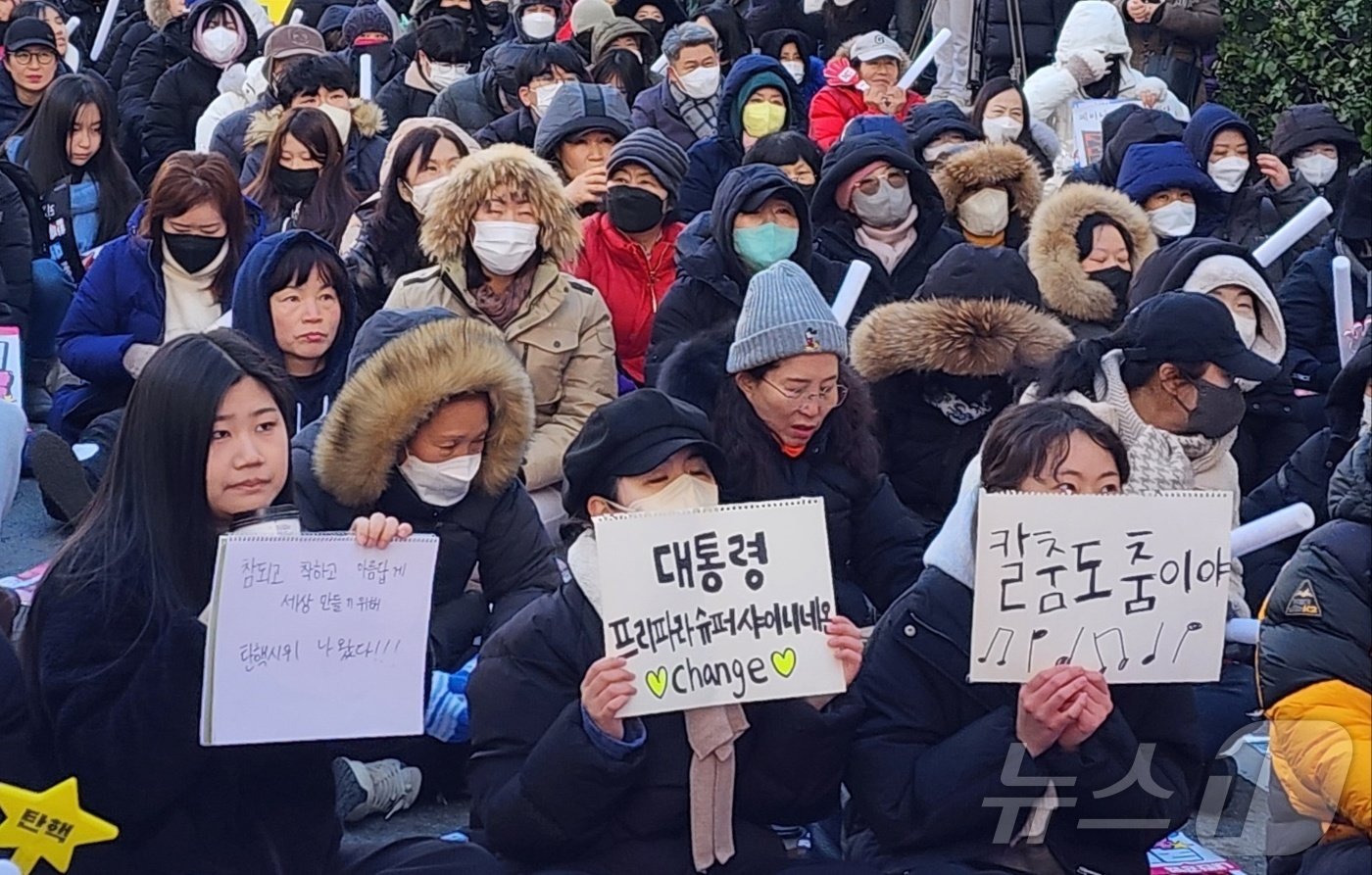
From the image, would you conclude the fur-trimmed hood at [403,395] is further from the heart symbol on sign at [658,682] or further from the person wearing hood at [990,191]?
the person wearing hood at [990,191]

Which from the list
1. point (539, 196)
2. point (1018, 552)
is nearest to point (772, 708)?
point (1018, 552)

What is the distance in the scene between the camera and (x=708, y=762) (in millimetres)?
3963

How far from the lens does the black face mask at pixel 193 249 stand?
24.2 feet

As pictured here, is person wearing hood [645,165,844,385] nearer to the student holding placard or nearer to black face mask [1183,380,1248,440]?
black face mask [1183,380,1248,440]

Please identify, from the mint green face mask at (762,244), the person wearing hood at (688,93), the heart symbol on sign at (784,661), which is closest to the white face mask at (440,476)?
the heart symbol on sign at (784,661)

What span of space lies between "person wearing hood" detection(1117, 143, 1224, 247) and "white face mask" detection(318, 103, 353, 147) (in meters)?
3.55

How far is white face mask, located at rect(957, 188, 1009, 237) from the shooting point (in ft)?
27.3

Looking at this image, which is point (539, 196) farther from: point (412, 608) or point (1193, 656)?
point (1193, 656)

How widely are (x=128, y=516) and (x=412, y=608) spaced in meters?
0.58

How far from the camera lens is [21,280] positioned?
879 cm

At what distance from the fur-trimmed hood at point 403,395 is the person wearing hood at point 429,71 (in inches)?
247

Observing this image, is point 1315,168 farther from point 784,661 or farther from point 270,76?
point 784,661

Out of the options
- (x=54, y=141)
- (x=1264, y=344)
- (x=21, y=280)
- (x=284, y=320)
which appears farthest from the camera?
(x=54, y=141)

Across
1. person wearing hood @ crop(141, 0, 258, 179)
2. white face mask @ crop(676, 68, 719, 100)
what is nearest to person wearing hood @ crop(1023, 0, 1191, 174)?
white face mask @ crop(676, 68, 719, 100)
